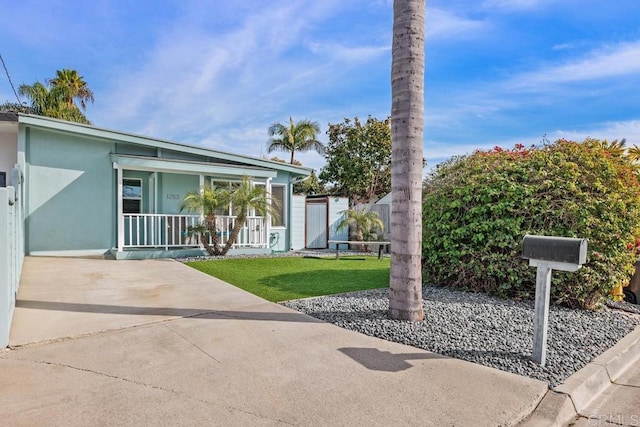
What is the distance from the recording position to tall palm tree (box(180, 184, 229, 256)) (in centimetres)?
1050

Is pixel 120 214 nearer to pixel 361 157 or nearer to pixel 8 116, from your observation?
pixel 8 116

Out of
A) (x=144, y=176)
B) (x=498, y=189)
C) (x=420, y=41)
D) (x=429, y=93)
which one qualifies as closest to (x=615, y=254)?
(x=498, y=189)

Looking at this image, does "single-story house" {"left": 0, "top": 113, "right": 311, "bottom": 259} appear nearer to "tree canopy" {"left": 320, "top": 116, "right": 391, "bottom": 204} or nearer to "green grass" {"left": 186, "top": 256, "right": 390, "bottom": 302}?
"green grass" {"left": 186, "top": 256, "right": 390, "bottom": 302}

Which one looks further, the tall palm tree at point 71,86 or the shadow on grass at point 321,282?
the tall palm tree at point 71,86

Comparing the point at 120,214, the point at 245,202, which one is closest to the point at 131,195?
the point at 120,214

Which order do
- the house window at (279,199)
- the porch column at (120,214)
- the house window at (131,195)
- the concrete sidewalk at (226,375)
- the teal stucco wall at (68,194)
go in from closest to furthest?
1. the concrete sidewalk at (226,375)
2. the teal stucco wall at (68,194)
3. the porch column at (120,214)
4. the house window at (131,195)
5. the house window at (279,199)

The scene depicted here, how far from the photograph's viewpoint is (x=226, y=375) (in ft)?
10.4

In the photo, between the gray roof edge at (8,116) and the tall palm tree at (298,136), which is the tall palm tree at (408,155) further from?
the tall palm tree at (298,136)

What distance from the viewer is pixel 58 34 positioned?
1138 cm

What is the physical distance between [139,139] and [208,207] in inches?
123

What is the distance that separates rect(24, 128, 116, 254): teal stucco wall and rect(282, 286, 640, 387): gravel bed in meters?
7.91

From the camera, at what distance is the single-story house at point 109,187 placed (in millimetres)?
9961

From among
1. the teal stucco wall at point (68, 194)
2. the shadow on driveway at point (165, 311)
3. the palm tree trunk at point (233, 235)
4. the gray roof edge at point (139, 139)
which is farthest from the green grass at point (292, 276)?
the gray roof edge at point (139, 139)

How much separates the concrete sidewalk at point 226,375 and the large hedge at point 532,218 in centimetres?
311
